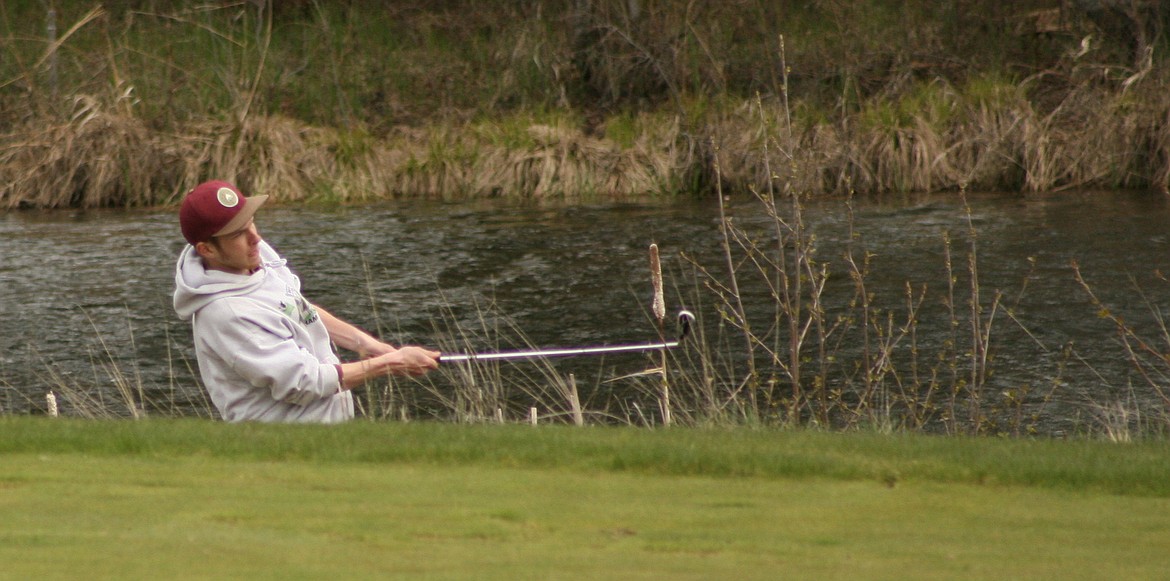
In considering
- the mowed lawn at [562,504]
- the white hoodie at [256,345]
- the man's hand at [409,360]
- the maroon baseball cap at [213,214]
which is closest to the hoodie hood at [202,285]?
the white hoodie at [256,345]

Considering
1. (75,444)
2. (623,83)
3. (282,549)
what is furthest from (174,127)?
(282,549)

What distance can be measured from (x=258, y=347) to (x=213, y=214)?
519 mm

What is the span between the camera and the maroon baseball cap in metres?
5.77

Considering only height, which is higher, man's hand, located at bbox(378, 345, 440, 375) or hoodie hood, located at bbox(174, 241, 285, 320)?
hoodie hood, located at bbox(174, 241, 285, 320)

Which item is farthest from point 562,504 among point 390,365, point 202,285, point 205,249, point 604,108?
point 604,108

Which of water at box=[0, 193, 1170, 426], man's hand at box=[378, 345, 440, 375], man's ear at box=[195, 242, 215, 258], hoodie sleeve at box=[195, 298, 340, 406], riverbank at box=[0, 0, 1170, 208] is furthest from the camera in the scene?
riverbank at box=[0, 0, 1170, 208]

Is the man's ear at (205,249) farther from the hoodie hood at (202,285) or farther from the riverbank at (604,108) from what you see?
the riverbank at (604,108)

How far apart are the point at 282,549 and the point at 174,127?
17.2 m

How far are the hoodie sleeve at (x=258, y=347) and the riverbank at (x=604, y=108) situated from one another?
1079 centimetres

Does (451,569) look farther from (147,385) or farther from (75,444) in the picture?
(147,385)

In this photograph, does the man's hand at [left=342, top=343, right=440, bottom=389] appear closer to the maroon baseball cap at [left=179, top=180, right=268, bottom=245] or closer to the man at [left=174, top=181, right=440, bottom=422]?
the man at [left=174, top=181, right=440, bottom=422]

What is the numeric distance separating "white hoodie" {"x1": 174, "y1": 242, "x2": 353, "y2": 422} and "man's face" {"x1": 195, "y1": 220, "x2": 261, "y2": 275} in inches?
1.8

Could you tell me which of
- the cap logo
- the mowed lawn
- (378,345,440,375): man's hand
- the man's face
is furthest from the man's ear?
(378,345,440,375): man's hand

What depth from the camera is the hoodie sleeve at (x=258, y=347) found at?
18.8ft
